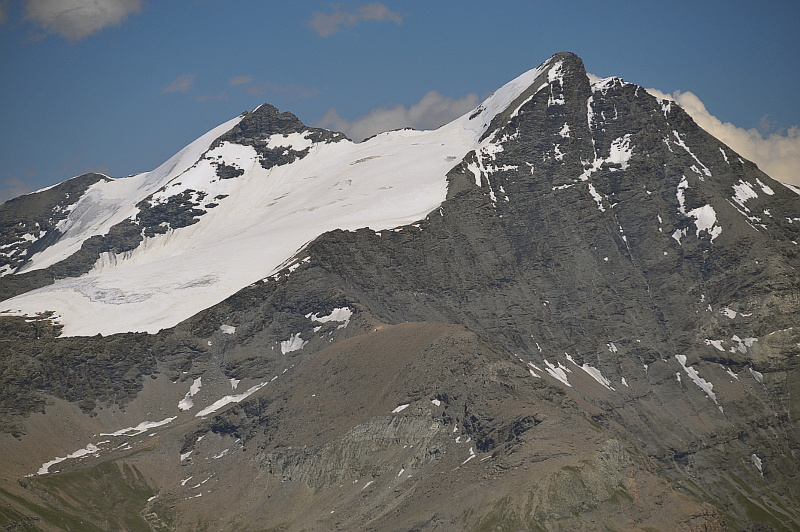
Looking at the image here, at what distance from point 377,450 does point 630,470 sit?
4172 cm

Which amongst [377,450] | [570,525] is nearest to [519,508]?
[570,525]

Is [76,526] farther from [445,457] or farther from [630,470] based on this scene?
[630,470]

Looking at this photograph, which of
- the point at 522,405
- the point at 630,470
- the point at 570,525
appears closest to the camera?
the point at 570,525

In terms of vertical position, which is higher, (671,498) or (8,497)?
(8,497)

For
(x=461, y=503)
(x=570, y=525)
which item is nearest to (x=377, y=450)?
(x=461, y=503)

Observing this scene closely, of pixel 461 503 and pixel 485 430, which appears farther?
pixel 485 430

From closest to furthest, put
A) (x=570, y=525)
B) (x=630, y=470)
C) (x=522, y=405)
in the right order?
1. (x=570, y=525)
2. (x=630, y=470)
3. (x=522, y=405)

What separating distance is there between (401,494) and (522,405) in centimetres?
2554

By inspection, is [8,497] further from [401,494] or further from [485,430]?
[485,430]

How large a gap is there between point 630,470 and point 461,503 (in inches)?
1054

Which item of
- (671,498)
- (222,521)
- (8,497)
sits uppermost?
(8,497)

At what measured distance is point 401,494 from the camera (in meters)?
187

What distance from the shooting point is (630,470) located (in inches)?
7190

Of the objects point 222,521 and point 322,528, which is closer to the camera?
point 322,528
